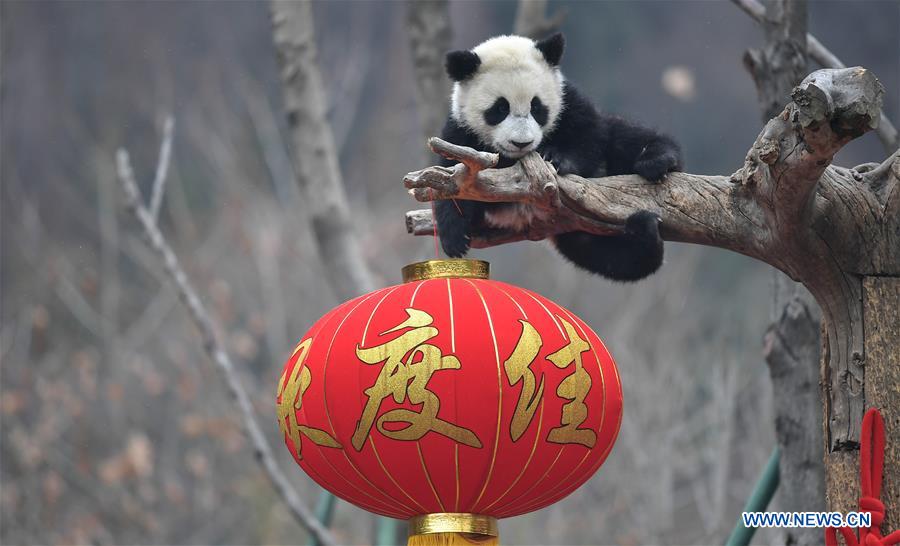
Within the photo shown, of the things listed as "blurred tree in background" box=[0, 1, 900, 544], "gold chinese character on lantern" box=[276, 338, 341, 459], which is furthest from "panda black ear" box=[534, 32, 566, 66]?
"blurred tree in background" box=[0, 1, 900, 544]

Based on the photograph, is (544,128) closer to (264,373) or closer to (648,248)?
(648,248)

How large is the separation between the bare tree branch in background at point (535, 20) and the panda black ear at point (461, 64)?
5.43ft

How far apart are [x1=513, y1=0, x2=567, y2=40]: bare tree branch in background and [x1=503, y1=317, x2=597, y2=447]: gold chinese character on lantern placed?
2.18 metres

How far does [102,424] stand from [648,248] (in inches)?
254

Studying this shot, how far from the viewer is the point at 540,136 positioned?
2.04 m

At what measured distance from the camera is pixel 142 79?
28.4ft

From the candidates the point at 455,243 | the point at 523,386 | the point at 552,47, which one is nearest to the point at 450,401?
the point at 523,386

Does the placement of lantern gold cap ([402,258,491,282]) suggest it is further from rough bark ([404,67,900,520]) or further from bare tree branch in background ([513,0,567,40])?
bare tree branch in background ([513,0,567,40])

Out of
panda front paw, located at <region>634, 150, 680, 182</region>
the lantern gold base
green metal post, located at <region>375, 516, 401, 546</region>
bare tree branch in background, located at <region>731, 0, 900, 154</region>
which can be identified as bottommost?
the lantern gold base

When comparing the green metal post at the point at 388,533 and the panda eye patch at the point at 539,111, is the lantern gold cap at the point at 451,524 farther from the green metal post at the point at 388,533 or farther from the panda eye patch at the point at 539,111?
the green metal post at the point at 388,533

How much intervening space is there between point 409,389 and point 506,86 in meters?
0.71

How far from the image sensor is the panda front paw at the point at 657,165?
6.61ft

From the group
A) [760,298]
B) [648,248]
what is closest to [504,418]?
[648,248]

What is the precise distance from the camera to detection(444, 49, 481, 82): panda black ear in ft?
6.97
